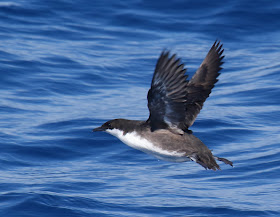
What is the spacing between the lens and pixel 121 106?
14281 mm

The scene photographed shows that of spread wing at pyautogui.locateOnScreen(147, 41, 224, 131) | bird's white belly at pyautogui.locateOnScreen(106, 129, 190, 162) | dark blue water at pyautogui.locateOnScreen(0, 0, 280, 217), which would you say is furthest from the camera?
dark blue water at pyautogui.locateOnScreen(0, 0, 280, 217)

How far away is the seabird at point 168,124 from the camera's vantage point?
767cm

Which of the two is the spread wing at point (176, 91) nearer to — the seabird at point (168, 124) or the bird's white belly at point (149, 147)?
the seabird at point (168, 124)

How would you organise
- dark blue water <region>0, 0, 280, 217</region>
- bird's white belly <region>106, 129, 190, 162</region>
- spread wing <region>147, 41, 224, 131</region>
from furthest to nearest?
dark blue water <region>0, 0, 280, 217</region>
bird's white belly <region>106, 129, 190, 162</region>
spread wing <region>147, 41, 224, 131</region>

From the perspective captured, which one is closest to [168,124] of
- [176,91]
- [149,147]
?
[149,147]

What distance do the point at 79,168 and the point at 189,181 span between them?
208 centimetres

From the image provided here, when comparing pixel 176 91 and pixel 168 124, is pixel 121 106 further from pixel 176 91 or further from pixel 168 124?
pixel 176 91

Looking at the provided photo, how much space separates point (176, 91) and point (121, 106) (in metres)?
6.54

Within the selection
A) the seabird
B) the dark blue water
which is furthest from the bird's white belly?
the dark blue water

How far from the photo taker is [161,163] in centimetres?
1199

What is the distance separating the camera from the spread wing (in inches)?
300

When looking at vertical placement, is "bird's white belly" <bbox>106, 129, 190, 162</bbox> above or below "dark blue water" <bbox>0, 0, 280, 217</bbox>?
below

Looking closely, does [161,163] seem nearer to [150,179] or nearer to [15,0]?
[150,179]

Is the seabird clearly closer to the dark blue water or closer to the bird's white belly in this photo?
the bird's white belly
